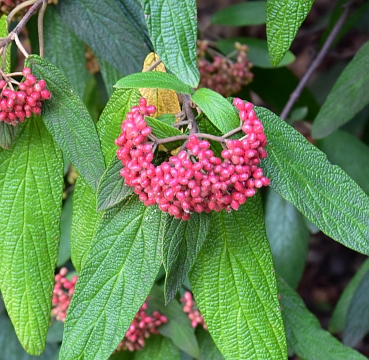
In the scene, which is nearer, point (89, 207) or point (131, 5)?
point (89, 207)

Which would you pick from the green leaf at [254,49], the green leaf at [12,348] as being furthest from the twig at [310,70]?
the green leaf at [12,348]

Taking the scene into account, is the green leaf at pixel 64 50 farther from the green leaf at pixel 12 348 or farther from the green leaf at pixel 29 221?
the green leaf at pixel 12 348

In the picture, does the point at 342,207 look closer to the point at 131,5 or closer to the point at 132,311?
the point at 132,311

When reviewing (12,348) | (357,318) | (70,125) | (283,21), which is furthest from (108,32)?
(12,348)

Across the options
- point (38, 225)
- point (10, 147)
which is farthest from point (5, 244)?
point (10, 147)

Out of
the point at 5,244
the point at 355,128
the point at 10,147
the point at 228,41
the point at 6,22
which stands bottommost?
the point at 355,128
